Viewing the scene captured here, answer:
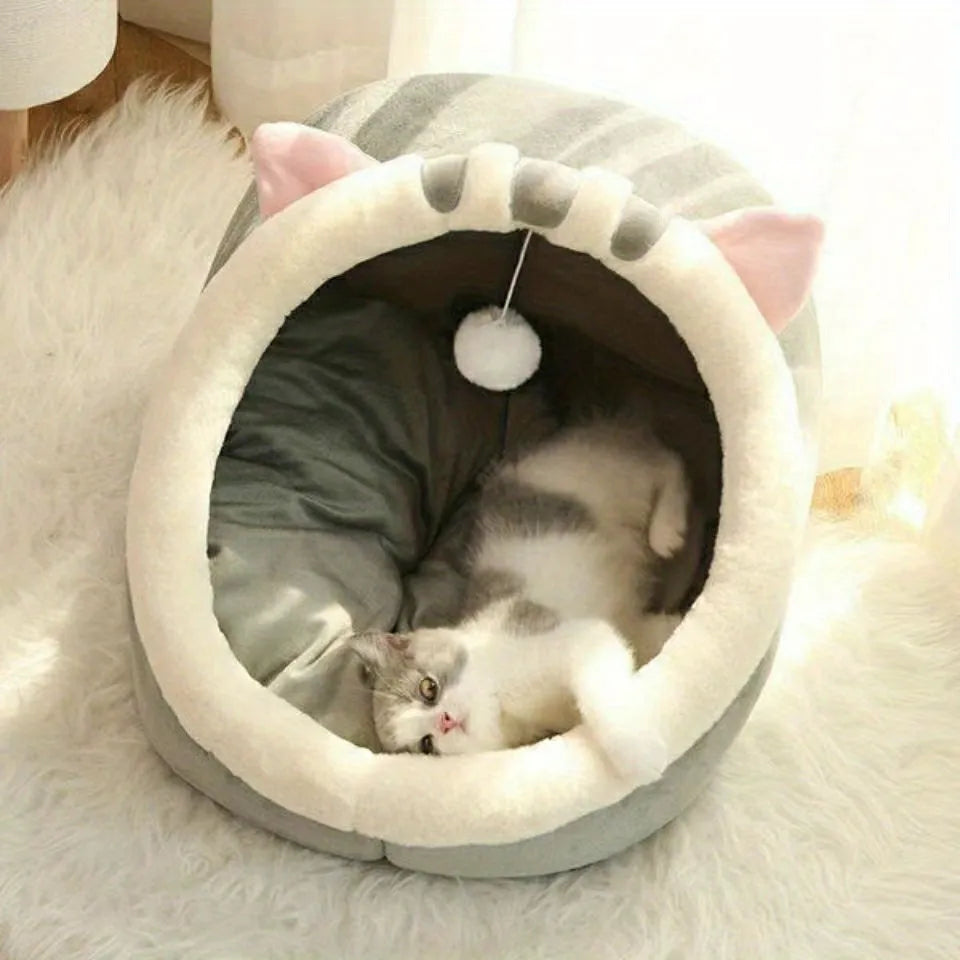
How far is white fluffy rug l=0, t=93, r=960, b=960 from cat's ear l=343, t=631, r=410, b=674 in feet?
0.54

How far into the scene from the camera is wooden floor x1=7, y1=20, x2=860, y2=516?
6.36 feet

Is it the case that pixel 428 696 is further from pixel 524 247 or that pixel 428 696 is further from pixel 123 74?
pixel 123 74

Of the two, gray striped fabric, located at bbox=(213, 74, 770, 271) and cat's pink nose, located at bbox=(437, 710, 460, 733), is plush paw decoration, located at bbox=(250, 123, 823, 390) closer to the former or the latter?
gray striped fabric, located at bbox=(213, 74, 770, 271)

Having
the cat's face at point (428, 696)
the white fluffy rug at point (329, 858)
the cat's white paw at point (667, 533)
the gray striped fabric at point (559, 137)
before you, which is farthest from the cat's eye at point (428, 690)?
the gray striped fabric at point (559, 137)

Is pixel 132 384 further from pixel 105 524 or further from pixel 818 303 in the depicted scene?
pixel 818 303

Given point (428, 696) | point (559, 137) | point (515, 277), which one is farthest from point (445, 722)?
point (559, 137)

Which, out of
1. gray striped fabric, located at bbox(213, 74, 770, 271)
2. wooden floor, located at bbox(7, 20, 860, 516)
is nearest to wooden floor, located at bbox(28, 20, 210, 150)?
wooden floor, located at bbox(7, 20, 860, 516)

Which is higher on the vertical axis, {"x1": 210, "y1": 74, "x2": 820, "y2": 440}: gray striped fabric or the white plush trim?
{"x1": 210, "y1": 74, "x2": 820, "y2": 440}: gray striped fabric

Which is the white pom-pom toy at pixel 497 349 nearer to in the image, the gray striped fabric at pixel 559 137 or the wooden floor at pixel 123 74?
the gray striped fabric at pixel 559 137

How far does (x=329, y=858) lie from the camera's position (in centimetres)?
121

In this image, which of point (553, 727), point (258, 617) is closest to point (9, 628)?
point (258, 617)

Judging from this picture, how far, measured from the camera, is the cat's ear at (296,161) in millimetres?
1208

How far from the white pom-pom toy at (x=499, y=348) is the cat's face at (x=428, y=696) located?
24 cm

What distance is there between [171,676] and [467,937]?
0.31 m
